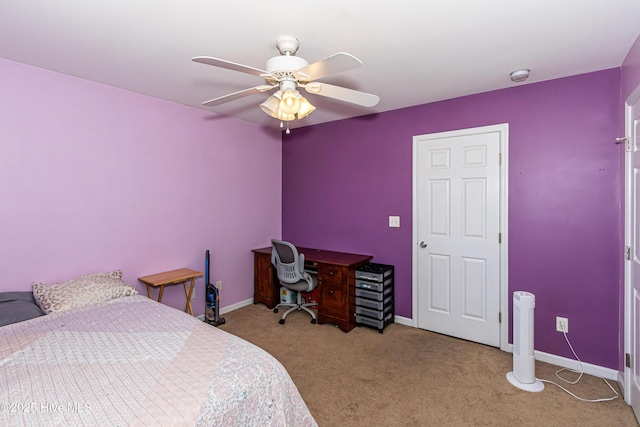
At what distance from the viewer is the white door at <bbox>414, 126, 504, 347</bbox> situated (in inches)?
117

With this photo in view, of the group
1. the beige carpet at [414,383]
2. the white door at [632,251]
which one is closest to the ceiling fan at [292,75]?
the white door at [632,251]

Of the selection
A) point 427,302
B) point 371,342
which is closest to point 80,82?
point 371,342

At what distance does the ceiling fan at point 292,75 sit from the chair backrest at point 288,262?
171cm

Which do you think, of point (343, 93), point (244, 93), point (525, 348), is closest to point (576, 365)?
point (525, 348)

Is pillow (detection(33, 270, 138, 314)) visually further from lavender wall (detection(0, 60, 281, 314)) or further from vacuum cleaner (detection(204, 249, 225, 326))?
vacuum cleaner (detection(204, 249, 225, 326))

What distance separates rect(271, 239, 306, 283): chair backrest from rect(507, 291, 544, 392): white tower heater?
200cm

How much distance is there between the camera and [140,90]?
292 centimetres

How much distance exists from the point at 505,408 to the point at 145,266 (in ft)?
10.6

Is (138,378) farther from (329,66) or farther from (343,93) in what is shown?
(343,93)

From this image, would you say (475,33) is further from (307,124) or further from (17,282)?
(17,282)

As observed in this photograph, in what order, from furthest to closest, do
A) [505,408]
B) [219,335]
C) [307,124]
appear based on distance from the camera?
[307,124] < [505,408] < [219,335]

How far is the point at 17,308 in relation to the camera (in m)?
2.11

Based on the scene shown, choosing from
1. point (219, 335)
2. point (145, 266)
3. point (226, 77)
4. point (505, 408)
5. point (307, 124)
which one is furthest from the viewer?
point (307, 124)

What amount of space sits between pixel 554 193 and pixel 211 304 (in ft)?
11.4
